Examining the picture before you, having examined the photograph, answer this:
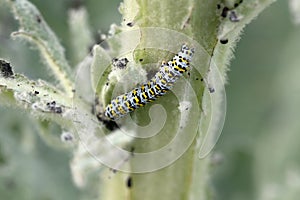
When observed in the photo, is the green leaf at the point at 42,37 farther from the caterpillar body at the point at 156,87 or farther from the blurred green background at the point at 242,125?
the blurred green background at the point at 242,125

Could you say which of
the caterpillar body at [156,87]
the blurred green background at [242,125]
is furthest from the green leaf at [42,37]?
the blurred green background at [242,125]

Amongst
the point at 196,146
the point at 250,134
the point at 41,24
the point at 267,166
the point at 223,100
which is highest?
the point at 250,134

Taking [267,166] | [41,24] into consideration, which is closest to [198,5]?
[41,24]

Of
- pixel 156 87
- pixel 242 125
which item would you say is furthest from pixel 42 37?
pixel 242 125

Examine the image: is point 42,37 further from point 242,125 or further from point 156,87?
point 242,125

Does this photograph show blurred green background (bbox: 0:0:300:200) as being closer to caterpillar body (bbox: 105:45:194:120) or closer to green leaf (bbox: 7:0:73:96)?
green leaf (bbox: 7:0:73:96)

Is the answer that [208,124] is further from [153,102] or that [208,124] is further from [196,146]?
[153,102]
